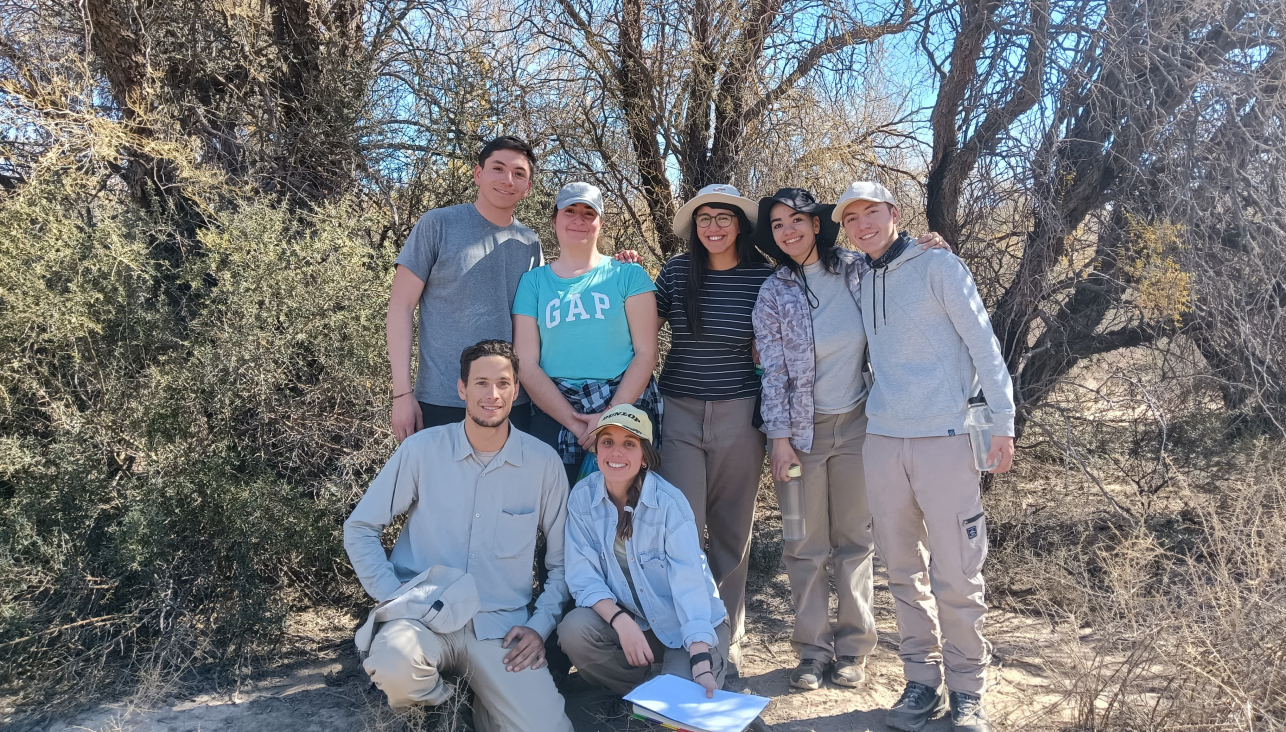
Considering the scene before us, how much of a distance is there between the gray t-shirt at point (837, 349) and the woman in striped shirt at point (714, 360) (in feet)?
0.93

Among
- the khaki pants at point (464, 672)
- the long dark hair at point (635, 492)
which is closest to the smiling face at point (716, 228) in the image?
the long dark hair at point (635, 492)

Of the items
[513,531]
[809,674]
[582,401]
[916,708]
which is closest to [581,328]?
[582,401]

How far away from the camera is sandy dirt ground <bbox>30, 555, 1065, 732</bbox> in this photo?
304 centimetres

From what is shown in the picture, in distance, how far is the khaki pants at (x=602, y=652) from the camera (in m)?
2.90

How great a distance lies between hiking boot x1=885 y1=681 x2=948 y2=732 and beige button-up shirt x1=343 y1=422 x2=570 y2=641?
1.34 meters

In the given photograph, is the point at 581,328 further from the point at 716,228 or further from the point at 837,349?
the point at 837,349

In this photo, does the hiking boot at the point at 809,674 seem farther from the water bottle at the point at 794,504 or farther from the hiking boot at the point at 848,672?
the water bottle at the point at 794,504

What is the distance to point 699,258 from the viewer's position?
3.49 metres

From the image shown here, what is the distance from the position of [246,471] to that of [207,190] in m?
1.71

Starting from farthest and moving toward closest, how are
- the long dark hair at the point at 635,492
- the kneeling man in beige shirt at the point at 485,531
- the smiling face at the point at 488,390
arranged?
the long dark hair at the point at 635,492, the smiling face at the point at 488,390, the kneeling man in beige shirt at the point at 485,531

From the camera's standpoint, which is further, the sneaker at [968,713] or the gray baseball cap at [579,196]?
the gray baseball cap at [579,196]

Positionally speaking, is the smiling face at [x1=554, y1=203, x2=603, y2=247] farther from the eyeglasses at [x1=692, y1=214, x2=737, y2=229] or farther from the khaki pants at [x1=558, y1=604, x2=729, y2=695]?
the khaki pants at [x1=558, y1=604, x2=729, y2=695]

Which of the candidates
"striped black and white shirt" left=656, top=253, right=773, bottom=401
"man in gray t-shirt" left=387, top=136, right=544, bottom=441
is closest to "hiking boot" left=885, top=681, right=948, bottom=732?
"striped black and white shirt" left=656, top=253, right=773, bottom=401

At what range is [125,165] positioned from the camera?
15.3 feet
